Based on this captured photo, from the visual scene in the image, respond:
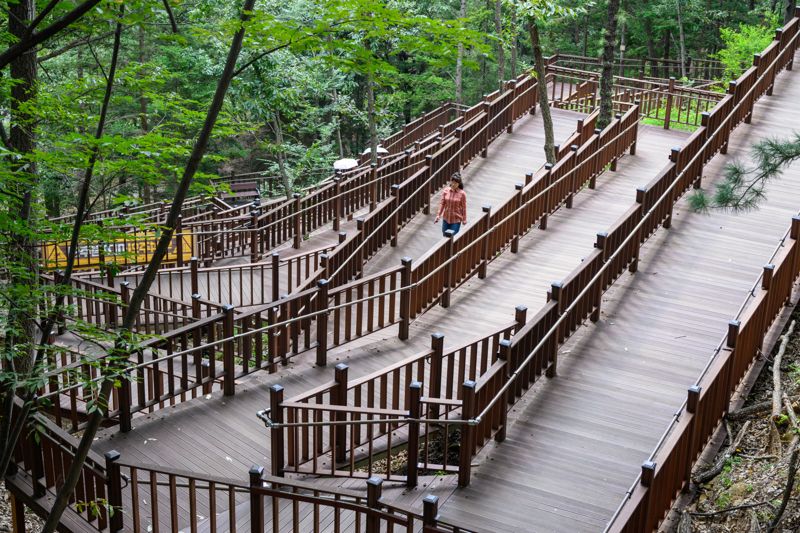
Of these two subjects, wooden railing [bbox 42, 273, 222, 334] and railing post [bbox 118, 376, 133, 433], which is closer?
railing post [bbox 118, 376, 133, 433]

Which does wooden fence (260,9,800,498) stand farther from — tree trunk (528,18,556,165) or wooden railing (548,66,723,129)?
wooden railing (548,66,723,129)

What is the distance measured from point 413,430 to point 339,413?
93 cm

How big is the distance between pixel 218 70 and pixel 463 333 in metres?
12.4

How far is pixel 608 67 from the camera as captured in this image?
64.5ft

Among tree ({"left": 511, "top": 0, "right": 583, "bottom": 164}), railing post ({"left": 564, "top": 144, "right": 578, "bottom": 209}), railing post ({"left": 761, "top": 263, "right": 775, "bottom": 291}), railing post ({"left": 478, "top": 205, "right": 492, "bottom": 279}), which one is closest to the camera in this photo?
railing post ({"left": 761, "top": 263, "right": 775, "bottom": 291})

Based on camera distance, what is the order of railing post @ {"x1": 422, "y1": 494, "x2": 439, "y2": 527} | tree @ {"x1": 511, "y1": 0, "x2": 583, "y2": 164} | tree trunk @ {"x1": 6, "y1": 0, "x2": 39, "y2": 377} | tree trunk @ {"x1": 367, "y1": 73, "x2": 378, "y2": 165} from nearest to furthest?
→ railing post @ {"x1": 422, "y1": 494, "x2": 439, "y2": 527} → tree trunk @ {"x1": 6, "y1": 0, "x2": 39, "y2": 377} → tree @ {"x1": 511, "y1": 0, "x2": 583, "y2": 164} → tree trunk @ {"x1": 367, "y1": 73, "x2": 378, "y2": 165}

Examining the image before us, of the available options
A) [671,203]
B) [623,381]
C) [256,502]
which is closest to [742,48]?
[671,203]

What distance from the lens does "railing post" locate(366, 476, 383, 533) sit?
7.16m

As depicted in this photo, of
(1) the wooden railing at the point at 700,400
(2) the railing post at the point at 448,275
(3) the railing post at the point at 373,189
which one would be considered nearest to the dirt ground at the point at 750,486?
(1) the wooden railing at the point at 700,400

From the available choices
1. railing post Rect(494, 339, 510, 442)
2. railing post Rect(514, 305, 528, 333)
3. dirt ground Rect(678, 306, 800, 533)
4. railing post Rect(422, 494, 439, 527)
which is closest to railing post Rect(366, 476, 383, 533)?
railing post Rect(422, 494, 439, 527)

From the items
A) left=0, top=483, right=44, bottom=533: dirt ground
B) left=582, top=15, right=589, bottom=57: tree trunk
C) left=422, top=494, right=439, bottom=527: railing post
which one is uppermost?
left=582, top=15, right=589, bottom=57: tree trunk

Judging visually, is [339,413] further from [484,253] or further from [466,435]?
[484,253]

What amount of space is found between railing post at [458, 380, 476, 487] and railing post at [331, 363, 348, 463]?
1333 mm

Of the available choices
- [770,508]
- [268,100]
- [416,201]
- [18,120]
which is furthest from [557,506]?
[268,100]
